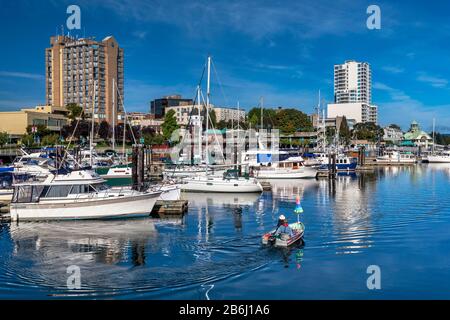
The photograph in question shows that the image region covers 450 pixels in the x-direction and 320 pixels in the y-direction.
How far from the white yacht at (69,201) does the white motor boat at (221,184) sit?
61.4 ft

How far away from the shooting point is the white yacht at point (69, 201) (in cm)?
3559

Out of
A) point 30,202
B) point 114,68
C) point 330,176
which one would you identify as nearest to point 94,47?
point 114,68

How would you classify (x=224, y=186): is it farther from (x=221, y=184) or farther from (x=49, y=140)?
(x=49, y=140)

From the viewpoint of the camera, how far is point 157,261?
80.9 ft

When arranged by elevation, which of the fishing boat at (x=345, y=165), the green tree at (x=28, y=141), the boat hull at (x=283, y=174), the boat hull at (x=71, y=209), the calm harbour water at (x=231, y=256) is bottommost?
the calm harbour water at (x=231, y=256)

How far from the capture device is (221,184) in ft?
180

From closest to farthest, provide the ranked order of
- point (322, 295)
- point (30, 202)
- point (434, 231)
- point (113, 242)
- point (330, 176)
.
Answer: point (322, 295), point (113, 242), point (434, 231), point (30, 202), point (330, 176)

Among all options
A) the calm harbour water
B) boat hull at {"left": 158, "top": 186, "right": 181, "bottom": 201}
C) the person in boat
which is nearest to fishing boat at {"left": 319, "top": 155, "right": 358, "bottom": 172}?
→ the calm harbour water

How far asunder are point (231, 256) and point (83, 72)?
155942 mm

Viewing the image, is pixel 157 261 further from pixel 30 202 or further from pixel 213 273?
pixel 30 202

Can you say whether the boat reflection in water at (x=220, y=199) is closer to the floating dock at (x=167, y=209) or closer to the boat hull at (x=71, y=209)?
the floating dock at (x=167, y=209)

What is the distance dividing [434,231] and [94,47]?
154m

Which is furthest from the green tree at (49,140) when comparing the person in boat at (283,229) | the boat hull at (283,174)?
the person in boat at (283,229)

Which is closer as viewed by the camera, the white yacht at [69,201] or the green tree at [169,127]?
the white yacht at [69,201]
